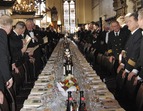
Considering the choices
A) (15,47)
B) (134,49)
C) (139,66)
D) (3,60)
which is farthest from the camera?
(15,47)

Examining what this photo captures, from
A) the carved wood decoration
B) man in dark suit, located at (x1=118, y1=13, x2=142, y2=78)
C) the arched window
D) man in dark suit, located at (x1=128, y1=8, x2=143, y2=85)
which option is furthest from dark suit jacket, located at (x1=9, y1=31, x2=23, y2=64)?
the arched window

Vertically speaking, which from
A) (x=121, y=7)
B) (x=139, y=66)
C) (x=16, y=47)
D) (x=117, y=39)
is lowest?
(x=139, y=66)

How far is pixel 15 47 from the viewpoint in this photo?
19.5ft

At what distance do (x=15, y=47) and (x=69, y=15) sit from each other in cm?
2889

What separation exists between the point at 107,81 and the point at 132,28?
3.94 feet

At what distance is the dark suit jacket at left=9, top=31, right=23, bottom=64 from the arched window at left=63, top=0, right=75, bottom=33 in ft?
93.1

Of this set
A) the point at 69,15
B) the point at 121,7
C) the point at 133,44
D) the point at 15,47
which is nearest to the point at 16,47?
the point at 15,47

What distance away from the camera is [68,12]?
34.3 meters

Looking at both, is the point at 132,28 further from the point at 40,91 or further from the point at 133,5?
the point at 133,5

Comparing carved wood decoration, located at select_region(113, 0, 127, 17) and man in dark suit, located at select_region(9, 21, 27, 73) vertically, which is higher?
carved wood decoration, located at select_region(113, 0, 127, 17)

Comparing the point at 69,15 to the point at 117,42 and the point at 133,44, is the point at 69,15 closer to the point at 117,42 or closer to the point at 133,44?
the point at 117,42

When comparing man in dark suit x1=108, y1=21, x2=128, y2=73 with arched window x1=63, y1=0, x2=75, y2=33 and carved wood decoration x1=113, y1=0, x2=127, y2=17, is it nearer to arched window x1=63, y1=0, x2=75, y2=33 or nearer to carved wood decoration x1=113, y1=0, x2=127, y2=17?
carved wood decoration x1=113, y1=0, x2=127, y2=17

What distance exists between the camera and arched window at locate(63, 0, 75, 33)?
1352 inches

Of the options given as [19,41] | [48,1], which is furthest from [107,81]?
[48,1]
